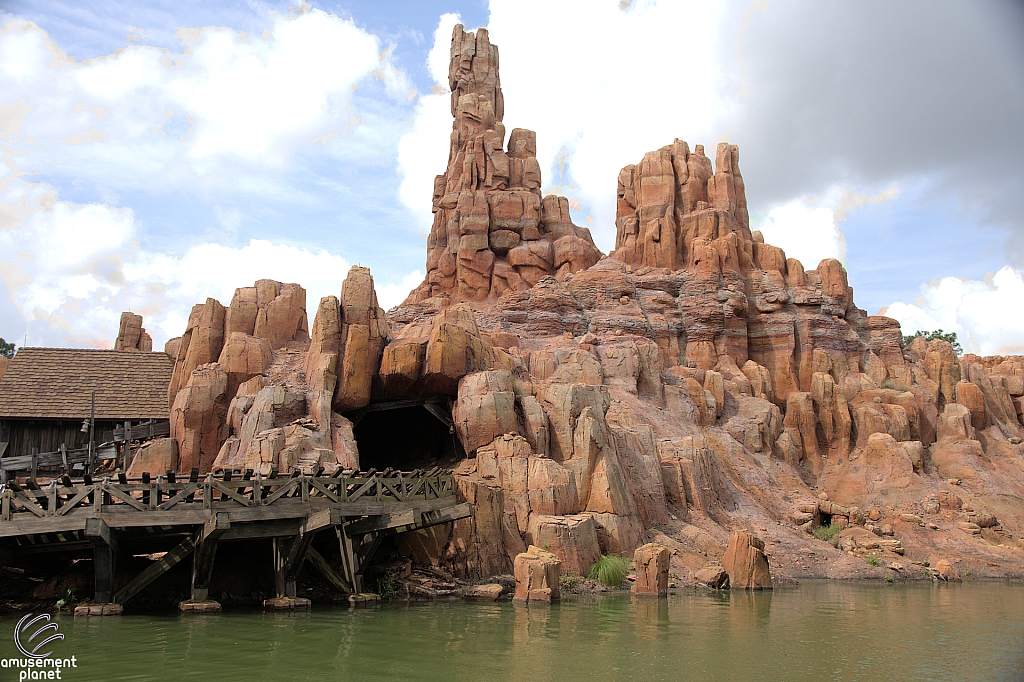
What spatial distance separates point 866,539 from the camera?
1326 inches

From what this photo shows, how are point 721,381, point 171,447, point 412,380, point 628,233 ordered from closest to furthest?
point 171,447 → point 412,380 → point 721,381 → point 628,233

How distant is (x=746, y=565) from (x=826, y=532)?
10.9 metres

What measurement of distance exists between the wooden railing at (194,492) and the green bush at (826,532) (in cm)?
A: 1846

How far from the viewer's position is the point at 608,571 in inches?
945

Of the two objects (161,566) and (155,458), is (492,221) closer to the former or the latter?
(155,458)

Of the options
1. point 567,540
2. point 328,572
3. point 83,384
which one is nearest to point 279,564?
point 328,572

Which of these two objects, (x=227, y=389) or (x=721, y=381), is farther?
(x=721, y=381)

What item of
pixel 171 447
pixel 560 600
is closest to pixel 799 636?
pixel 560 600

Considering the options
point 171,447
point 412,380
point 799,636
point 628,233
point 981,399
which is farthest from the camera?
point 628,233

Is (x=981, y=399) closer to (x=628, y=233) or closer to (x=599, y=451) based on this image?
(x=628, y=233)

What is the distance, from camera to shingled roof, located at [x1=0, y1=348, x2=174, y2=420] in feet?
95.4

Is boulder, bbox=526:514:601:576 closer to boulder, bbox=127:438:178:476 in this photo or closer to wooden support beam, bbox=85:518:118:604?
boulder, bbox=127:438:178:476

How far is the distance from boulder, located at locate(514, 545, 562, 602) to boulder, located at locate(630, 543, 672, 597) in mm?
2898

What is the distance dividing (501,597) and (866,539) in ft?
59.4
